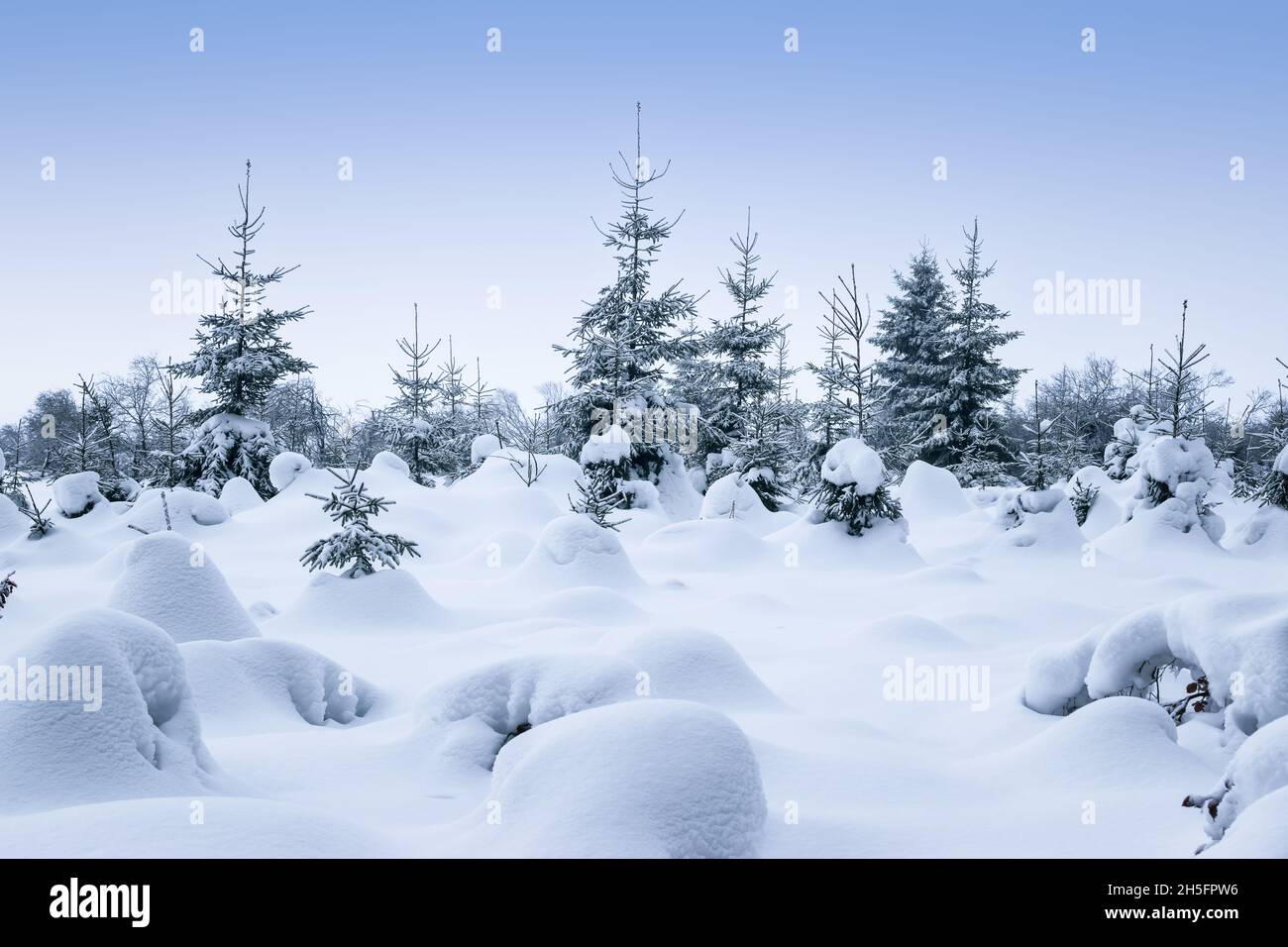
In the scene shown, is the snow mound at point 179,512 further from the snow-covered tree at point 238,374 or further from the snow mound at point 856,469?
the snow mound at point 856,469

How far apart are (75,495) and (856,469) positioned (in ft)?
54.7

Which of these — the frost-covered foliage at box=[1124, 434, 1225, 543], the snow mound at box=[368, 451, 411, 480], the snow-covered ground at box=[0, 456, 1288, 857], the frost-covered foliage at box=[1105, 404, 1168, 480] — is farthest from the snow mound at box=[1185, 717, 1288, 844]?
the frost-covered foliage at box=[1105, 404, 1168, 480]

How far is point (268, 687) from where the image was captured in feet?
19.0

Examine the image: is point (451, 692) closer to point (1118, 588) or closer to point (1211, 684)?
point (1211, 684)

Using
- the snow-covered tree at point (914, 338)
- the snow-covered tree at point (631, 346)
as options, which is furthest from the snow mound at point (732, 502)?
the snow-covered tree at point (914, 338)

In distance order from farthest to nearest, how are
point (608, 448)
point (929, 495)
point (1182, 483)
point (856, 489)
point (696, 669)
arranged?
point (929, 495), point (608, 448), point (1182, 483), point (856, 489), point (696, 669)

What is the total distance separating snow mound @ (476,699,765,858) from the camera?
2.84 m

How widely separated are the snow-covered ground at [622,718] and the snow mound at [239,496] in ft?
21.2

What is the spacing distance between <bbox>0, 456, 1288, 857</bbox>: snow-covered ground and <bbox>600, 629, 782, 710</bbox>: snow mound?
0.08 ft

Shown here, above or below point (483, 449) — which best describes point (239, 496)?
below

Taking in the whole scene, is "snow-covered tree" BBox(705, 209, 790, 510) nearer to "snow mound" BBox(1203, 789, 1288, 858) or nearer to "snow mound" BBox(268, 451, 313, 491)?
"snow mound" BBox(268, 451, 313, 491)

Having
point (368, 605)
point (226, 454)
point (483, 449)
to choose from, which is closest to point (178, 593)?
point (368, 605)

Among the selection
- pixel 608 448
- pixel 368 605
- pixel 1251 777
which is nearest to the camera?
pixel 1251 777

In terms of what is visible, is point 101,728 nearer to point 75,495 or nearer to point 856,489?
point 856,489
